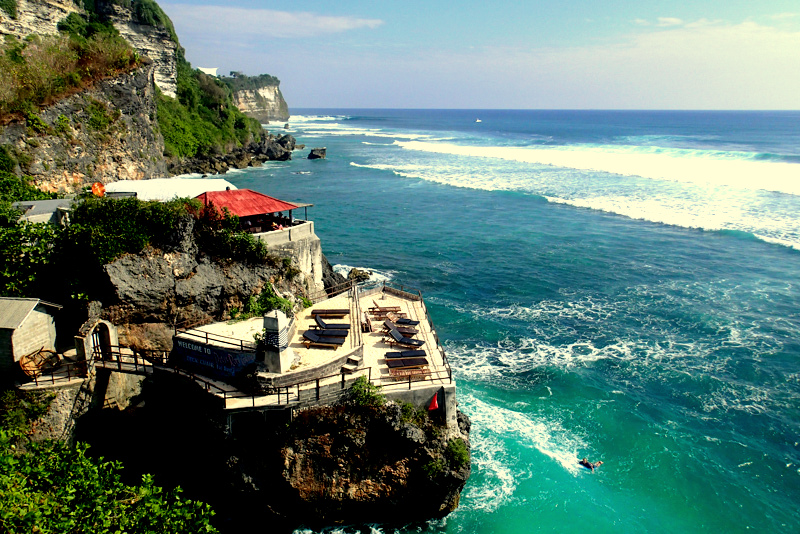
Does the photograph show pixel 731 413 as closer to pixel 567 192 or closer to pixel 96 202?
pixel 96 202

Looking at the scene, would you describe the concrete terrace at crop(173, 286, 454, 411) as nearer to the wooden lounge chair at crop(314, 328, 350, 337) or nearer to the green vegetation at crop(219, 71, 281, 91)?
the wooden lounge chair at crop(314, 328, 350, 337)

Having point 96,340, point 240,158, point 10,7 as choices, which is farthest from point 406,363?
point 240,158

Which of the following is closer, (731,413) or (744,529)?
(744,529)

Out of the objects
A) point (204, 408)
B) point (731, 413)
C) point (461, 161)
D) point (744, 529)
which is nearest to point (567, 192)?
point (461, 161)

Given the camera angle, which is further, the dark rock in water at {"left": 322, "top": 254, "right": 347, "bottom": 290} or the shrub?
the dark rock in water at {"left": 322, "top": 254, "right": 347, "bottom": 290}

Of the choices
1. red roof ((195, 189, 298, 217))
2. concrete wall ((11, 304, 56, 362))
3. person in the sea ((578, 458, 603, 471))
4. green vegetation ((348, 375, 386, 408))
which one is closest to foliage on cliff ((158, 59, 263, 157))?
red roof ((195, 189, 298, 217))
